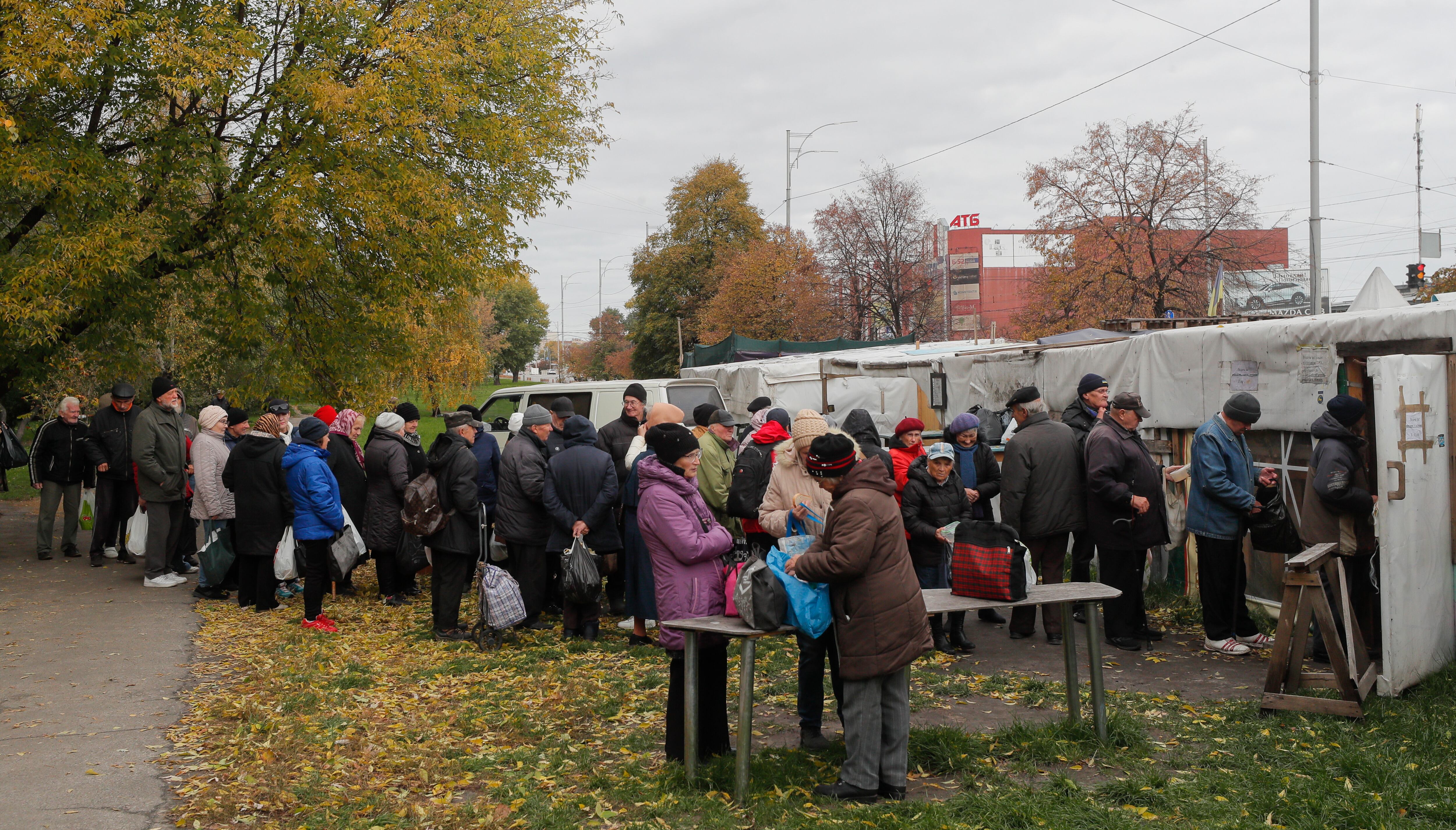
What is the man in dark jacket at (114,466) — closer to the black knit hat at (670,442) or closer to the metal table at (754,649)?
the black knit hat at (670,442)

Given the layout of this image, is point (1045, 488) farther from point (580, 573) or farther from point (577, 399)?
point (577, 399)

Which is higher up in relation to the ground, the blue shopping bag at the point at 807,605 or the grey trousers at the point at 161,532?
the blue shopping bag at the point at 807,605

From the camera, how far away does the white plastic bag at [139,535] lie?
10.7 m

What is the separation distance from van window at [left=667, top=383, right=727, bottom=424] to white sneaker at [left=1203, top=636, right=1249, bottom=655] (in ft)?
21.8

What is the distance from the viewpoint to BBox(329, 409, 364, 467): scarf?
992cm

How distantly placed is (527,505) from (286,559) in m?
2.53

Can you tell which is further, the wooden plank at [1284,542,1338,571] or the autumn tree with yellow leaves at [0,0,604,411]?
the autumn tree with yellow leaves at [0,0,604,411]

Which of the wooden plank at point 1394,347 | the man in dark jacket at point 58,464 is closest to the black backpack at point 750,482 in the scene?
the wooden plank at point 1394,347

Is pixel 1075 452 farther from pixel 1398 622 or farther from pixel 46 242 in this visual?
pixel 46 242

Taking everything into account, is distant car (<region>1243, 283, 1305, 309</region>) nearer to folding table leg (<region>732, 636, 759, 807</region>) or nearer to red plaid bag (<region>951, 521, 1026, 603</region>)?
red plaid bag (<region>951, 521, 1026, 603</region>)

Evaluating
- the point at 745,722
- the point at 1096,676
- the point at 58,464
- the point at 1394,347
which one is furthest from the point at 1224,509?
the point at 58,464

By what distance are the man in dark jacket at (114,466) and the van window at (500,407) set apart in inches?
156

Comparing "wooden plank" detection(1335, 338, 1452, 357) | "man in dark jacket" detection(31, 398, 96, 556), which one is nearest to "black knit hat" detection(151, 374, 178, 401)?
"man in dark jacket" detection(31, 398, 96, 556)

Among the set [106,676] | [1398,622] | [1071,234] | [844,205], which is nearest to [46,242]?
[106,676]
